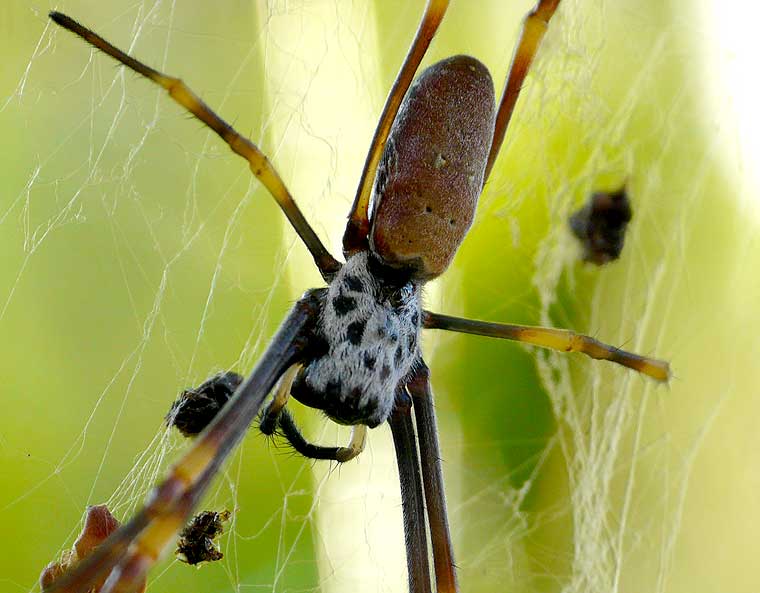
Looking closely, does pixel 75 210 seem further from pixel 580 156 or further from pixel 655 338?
pixel 655 338

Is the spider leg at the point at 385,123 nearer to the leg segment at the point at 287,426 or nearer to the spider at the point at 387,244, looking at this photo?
the spider at the point at 387,244

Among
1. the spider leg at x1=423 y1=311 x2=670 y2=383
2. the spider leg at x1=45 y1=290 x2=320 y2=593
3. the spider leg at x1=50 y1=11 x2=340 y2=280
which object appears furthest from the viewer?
the spider leg at x1=423 y1=311 x2=670 y2=383

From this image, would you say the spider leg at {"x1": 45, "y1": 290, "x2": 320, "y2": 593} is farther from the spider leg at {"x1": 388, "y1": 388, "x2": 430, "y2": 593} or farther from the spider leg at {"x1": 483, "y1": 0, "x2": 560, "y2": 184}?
the spider leg at {"x1": 483, "y1": 0, "x2": 560, "y2": 184}

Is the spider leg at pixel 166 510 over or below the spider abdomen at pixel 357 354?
below

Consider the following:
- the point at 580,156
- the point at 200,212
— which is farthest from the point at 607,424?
the point at 200,212

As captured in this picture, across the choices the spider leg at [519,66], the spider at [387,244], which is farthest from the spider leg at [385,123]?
the spider leg at [519,66]

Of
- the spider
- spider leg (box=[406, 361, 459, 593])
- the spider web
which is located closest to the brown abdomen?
Result: the spider

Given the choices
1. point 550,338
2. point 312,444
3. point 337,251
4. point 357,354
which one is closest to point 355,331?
point 357,354
